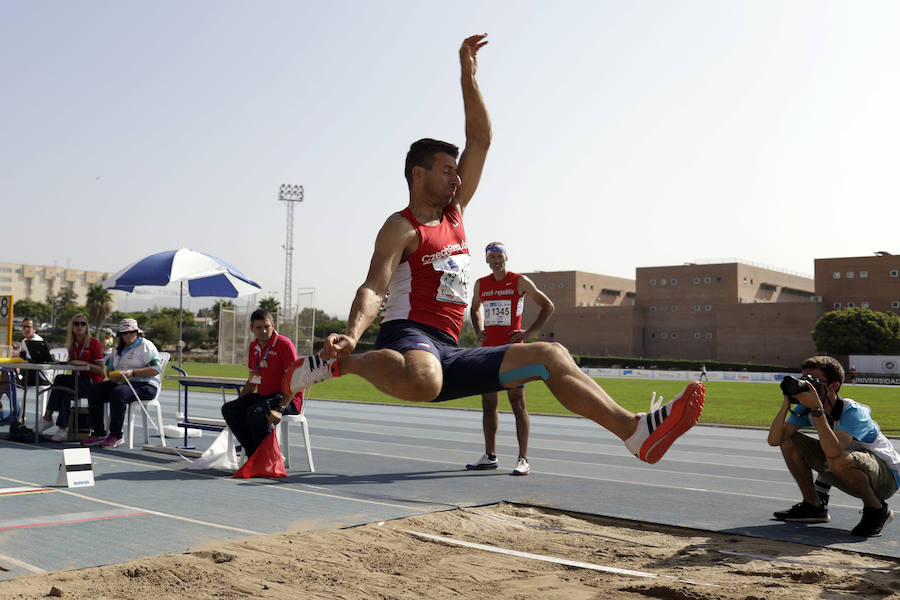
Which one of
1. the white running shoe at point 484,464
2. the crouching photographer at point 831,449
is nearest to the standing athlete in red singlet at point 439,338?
the crouching photographer at point 831,449

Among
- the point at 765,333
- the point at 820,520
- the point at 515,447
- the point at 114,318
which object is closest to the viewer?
the point at 820,520

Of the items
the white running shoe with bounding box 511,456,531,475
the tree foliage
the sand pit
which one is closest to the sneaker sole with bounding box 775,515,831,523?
the sand pit

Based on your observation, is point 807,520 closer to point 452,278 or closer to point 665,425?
point 665,425

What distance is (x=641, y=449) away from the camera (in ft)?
10.6

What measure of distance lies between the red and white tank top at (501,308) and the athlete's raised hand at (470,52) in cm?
364

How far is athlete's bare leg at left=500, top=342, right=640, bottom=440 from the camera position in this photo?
10.7ft

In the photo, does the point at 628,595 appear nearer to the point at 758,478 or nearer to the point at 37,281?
the point at 758,478

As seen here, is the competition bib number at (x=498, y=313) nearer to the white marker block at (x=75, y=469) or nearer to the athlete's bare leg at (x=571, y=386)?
the white marker block at (x=75, y=469)

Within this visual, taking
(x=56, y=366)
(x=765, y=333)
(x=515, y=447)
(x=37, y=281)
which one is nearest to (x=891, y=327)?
(x=765, y=333)

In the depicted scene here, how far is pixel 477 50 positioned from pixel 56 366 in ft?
23.2

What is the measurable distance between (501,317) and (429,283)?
4142mm

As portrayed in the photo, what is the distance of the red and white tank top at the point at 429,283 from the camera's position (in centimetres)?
366

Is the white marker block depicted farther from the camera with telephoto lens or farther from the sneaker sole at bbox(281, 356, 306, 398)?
the camera with telephoto lens

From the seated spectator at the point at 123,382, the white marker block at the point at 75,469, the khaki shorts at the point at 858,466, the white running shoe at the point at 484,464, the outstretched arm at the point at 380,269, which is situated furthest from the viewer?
the seated spectator at the point at 123,382
